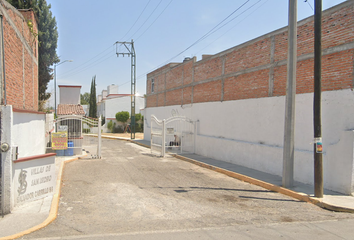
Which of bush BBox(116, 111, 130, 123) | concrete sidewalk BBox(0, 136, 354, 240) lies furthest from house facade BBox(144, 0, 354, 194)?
bush BBox(116, 111, 130, 123)

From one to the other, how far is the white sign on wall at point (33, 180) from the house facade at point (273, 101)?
26.3 ft

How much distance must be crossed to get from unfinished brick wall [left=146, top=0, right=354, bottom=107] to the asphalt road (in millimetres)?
4242

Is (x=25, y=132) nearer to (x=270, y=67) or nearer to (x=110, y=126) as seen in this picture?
(x=270, y=67)

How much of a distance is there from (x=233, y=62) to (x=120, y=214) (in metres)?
10.8

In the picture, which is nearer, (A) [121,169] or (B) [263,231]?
(B) [263,231]

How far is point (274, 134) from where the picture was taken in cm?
1205

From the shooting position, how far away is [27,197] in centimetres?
723

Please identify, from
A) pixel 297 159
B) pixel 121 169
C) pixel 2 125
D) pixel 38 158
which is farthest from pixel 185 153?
pixel 2 125

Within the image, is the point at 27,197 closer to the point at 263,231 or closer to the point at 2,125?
the point at 2,125

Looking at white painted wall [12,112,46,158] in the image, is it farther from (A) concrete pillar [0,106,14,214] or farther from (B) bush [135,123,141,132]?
(B) bush [135,123,141,132]

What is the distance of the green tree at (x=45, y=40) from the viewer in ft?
59.4

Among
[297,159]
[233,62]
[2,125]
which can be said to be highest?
[233,62]

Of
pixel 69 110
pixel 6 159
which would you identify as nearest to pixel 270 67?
pixel 6 159

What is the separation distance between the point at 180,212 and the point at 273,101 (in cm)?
714
